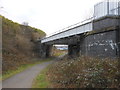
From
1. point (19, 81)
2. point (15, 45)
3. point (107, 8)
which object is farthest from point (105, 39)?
point (15, 45)

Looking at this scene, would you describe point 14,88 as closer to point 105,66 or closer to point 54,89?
point 54,89

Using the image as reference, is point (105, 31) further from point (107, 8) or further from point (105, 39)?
point (107, 8)

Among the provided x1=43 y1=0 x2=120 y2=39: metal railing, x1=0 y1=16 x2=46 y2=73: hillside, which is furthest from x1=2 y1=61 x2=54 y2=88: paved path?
x1=43 y1=0 x2=120 y2=39: metal railing

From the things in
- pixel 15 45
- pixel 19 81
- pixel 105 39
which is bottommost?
pixel 19 81

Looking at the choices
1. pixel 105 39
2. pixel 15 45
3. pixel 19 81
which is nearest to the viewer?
pixel 105 39

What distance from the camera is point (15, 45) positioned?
32.5 metres

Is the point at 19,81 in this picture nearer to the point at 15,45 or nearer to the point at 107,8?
the point at 107,8

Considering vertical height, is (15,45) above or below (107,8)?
below

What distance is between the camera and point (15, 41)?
32.8 meters

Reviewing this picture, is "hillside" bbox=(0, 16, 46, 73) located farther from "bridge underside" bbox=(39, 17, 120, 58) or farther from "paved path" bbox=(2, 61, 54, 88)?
"bridge underside" bbox=(39, 17, 120, 58)

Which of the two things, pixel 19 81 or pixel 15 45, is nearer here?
pixel 19 81

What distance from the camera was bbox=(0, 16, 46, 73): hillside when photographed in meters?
23.5

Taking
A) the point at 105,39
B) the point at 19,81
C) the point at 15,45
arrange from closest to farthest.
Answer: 1. the point at 105,39
2. the point at 19,81
3. the point at 15,45

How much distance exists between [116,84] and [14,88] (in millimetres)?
5821
